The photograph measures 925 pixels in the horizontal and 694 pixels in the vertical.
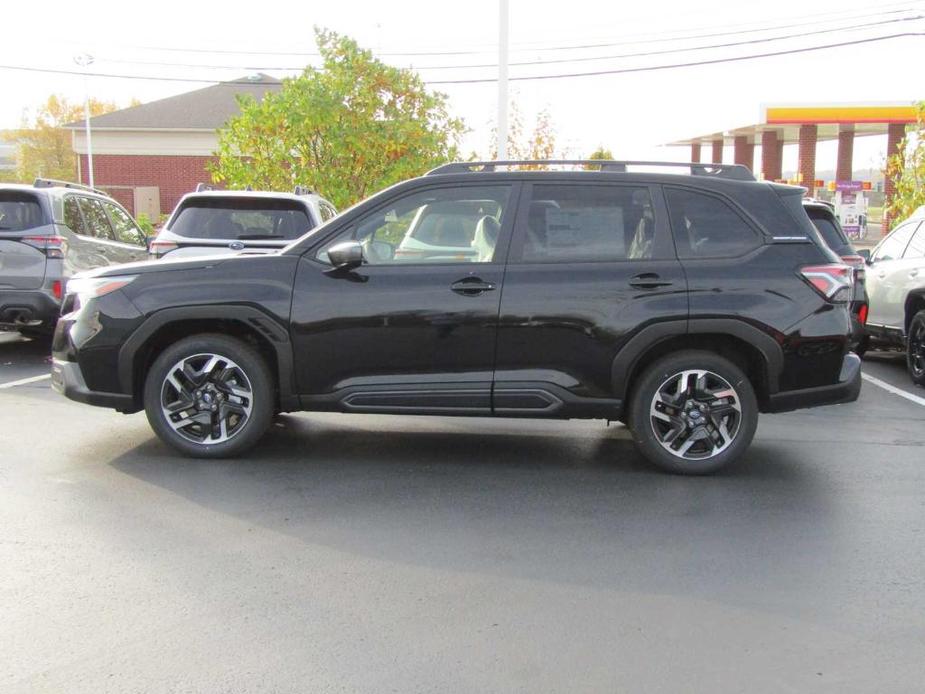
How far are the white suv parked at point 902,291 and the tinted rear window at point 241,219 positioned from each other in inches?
251

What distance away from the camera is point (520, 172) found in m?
6.54

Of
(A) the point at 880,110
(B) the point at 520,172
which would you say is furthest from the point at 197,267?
(A) the point at 880,110

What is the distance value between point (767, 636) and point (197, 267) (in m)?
4.17

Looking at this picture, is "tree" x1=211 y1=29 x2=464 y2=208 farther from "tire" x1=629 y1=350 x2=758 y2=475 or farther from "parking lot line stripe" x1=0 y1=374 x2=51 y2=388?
"tire" x1=629 y1=350 x2=758 y2=475

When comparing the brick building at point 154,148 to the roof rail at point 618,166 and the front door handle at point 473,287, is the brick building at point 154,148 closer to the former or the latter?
the roof rail at point 618,166

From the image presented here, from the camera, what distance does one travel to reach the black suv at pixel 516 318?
624cm

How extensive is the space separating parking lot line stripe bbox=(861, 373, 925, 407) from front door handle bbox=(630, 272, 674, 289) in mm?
4300

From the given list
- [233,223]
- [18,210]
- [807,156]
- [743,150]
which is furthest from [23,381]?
[743,150]

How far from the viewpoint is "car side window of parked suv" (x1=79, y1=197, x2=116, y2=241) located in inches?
460

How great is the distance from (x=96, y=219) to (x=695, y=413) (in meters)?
8.36

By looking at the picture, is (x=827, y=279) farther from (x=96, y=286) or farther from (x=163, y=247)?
(x=163, y=247)

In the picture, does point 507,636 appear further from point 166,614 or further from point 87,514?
point 87,514

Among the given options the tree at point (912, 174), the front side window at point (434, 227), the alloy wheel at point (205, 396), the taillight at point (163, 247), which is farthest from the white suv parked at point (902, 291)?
the taillight at point (163, 247)

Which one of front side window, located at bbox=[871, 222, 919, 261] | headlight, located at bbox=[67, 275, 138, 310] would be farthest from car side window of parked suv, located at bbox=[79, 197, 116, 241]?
front side window, located at bbox=[871, 222, 919, 261]
